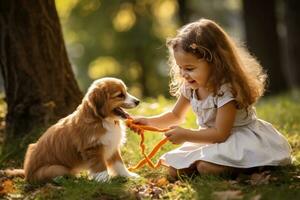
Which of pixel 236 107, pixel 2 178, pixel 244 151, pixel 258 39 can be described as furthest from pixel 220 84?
pixel 258 39

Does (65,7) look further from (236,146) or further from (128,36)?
(236,146)

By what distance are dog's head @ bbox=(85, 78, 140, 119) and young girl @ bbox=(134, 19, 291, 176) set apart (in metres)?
0.67

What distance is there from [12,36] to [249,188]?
13.2 feet

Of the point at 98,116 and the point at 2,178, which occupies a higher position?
the point at 98,116

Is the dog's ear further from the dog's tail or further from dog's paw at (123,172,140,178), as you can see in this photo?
the dog's tail

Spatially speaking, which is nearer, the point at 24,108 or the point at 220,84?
the point at 220,84

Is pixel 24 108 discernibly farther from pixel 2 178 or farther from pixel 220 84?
pixel 220 84

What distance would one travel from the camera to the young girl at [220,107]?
5617 mm

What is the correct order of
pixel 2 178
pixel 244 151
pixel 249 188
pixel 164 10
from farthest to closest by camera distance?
pixel 164 10 → pixel 2 178 → pixel 244 151 → pixel 249 188

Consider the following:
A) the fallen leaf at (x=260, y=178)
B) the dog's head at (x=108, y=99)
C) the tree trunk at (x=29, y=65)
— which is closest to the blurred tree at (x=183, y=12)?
the tree trunk at (x=29, y=65)

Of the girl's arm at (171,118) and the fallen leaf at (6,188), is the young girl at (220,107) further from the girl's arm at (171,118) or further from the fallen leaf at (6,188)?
the fallen leaf at (6,188)

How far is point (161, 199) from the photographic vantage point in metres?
5.18

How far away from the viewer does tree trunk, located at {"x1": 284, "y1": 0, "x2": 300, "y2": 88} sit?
57.2 ft

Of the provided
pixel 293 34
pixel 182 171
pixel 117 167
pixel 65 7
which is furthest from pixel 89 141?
pixel 65 7
